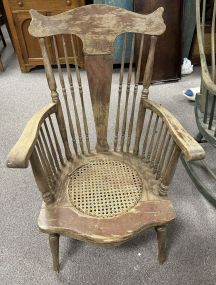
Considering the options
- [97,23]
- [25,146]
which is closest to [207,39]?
[97,23]

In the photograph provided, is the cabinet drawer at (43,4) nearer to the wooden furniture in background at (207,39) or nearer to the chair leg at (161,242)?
the wooden furniture in background at (207,39)

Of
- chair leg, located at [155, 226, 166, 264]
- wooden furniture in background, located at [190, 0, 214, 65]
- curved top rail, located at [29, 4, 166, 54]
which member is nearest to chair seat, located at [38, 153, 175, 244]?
chair leg, located at [155, 226, 166, 264]

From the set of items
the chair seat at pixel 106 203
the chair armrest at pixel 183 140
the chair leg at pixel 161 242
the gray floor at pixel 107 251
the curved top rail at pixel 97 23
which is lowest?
the gray floor at pixel 107 251

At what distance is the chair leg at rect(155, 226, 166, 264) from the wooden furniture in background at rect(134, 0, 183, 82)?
71.2 inches

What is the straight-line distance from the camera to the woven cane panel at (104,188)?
3.33 ft

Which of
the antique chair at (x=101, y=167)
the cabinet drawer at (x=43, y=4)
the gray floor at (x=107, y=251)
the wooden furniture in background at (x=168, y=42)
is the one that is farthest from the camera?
the cabinet drawer at (x=43, y=4)

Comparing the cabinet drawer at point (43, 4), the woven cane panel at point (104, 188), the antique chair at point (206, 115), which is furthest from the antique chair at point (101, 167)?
the cabinet drawer at point (43, 4)

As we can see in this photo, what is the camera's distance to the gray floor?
3.97 ft

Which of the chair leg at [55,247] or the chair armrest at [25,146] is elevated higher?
the chair armrest at [25,146]

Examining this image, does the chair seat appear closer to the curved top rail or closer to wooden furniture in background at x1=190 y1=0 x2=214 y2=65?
the curved top rail

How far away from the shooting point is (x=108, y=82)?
1.11 m

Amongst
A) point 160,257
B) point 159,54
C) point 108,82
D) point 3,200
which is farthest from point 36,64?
point 160,257

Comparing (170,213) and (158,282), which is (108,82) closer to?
(170,213)

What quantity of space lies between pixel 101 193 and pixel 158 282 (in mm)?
527
